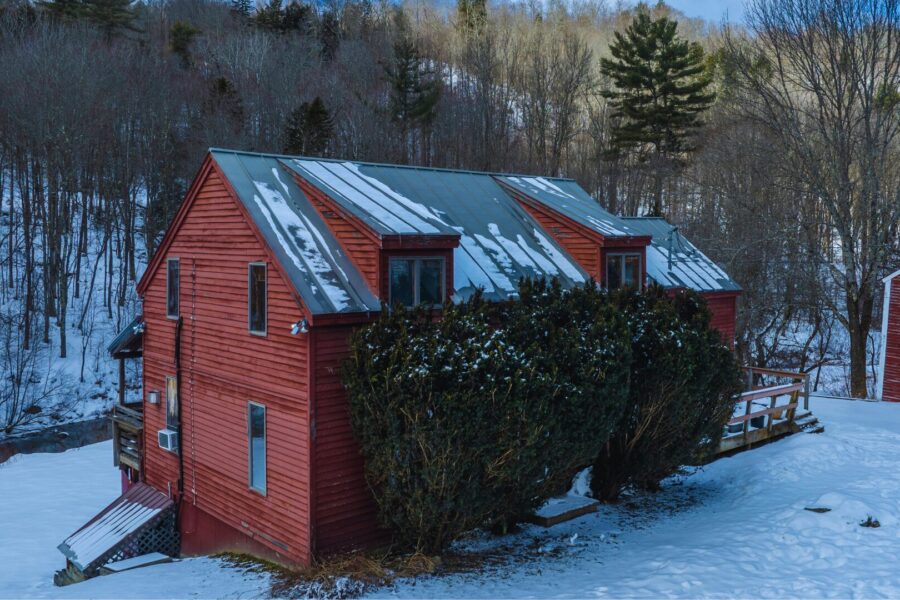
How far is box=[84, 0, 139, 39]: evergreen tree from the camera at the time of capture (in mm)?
52094

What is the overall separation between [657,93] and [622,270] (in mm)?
30359

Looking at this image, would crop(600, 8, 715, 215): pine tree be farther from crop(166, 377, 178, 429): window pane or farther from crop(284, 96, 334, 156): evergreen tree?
crop(166, 377, 178, 429): window pane

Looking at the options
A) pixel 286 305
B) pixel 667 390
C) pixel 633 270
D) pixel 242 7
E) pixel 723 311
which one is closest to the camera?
pixel 286 305

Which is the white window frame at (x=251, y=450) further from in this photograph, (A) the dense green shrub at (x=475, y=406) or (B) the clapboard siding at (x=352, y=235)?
(B) the clapboard siding at (x=352, y=235)

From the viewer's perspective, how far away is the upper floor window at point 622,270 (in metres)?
16.6

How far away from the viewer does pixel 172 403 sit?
51.9 ft

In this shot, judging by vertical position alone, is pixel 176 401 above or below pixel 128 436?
above

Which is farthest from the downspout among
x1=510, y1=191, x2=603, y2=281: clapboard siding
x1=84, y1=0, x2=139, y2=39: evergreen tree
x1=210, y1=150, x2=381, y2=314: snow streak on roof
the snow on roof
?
x1=84, y1=0, x2=139, y2=39: evergreen tree

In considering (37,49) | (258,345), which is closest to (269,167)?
(258,345)

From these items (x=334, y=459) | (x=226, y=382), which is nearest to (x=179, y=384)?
(x=226, y=382)

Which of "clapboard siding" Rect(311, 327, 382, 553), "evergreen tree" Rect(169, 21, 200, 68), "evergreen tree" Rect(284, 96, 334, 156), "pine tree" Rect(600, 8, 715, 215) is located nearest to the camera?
"clapboard siding" Rect(311, 327, 382, 553)

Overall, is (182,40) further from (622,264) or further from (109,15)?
(622,264)

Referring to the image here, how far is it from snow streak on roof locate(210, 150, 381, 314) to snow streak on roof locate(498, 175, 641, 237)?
640 cm

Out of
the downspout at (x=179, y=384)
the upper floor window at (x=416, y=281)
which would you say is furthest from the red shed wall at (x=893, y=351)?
the downspout at (x=179, y=384)
